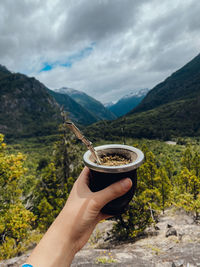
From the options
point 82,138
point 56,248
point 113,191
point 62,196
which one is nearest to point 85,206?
point 113,191

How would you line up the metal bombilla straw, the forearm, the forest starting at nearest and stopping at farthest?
the forearm < the metal bombilla straw < the forest

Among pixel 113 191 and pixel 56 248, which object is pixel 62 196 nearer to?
pixel 56 248

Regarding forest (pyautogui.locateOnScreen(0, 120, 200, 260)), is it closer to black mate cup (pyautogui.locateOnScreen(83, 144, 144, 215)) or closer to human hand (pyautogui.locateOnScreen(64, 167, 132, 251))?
black mate cup (pyautogui.locateOnScreen(83, 144, 144, 215))

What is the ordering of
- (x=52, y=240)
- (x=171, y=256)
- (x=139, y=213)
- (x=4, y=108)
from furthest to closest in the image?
1. (x=4, y=108)
2. (x=139, y=213)
3. (x=171, y=256)
4. (x=52, y=240)

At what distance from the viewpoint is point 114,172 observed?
6.36ft

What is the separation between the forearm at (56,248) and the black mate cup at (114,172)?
559 mm

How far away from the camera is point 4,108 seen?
187 metres

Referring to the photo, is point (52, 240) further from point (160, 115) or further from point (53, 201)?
point (160, 115)

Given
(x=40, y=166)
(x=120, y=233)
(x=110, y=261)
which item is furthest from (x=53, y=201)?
(x=40, y=166)

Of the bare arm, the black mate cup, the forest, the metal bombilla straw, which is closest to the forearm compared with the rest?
the bare arm

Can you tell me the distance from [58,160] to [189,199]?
12.6 m

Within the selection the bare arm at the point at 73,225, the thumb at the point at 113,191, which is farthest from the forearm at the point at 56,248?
the thumb at the point at 113,191

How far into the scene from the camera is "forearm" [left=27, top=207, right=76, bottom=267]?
67.2 inches

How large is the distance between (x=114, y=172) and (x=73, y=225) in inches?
33.1
